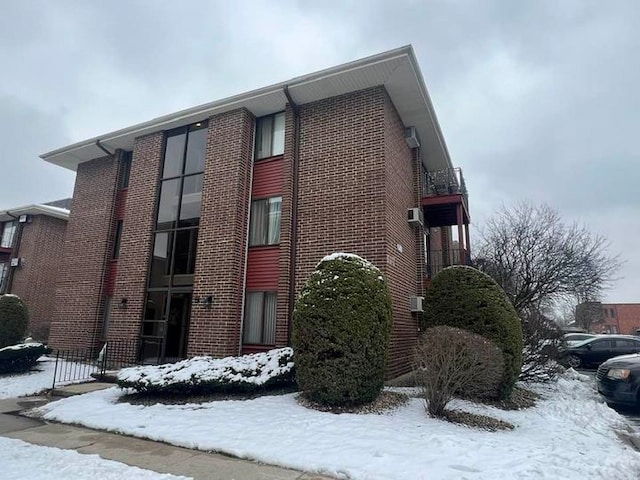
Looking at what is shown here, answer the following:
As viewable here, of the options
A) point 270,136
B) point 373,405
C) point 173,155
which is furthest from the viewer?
point 173,155

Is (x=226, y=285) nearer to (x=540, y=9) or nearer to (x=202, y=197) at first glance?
(x=202, y=197)

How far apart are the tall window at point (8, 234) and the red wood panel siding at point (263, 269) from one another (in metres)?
18.3

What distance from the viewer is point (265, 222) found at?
10789 mm

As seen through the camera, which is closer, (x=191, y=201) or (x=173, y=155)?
(x=191, y=201)

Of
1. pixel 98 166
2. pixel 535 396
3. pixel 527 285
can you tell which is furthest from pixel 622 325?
pixel 98 166

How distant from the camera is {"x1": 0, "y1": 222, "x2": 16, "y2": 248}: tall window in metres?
20.8

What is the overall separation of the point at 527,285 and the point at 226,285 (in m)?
13.1

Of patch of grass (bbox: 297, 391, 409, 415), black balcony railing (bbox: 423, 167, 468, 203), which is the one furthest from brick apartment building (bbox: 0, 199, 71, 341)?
black balcony railing (bbox: 423, 167, 468, 203)

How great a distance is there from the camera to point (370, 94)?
32.1 ft

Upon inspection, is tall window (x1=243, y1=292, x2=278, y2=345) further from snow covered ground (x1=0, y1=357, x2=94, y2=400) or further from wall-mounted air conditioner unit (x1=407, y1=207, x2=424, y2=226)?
wall-mounted air conditioner unit (x1=407, y1=207, x2=424, y2=226)

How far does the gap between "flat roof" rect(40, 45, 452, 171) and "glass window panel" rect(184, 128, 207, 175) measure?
0.46 meters

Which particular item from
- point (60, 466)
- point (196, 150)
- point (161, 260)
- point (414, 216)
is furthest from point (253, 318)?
point (60, 466)

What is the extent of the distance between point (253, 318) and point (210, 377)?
297cm

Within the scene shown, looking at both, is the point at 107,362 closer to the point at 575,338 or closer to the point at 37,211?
the point at 37,211
